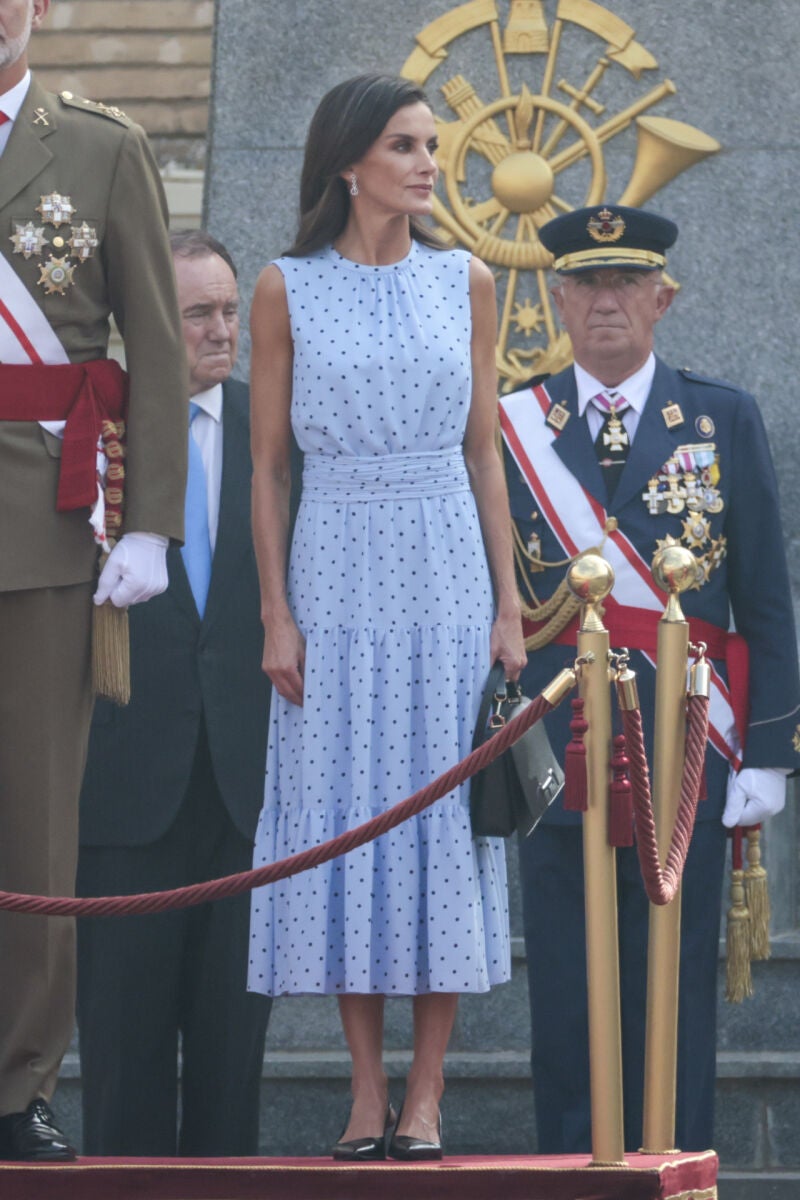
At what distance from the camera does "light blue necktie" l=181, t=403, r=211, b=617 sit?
17.4 feet

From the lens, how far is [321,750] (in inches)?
183

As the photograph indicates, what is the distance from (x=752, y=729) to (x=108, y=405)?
166 cm

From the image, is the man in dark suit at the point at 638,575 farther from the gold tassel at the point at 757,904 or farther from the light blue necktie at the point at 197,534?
the light blue necktie at the point at 197,534

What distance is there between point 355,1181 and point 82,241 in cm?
157

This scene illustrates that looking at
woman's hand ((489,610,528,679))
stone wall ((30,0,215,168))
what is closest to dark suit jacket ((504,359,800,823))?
woman's hand ((489,610,528,679))

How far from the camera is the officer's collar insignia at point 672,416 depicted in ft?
18.2

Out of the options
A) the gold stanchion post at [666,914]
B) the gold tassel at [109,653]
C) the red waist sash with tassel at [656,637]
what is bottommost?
the gold stanchion post at [666,914]

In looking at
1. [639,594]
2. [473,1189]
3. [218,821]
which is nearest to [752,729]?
[639,594]

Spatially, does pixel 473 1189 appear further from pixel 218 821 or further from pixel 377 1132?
pixel 218 821

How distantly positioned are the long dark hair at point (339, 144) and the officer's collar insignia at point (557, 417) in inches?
34.1

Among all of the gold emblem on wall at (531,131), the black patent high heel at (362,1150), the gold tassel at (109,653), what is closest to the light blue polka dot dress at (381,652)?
the black patent high heel at (362,1150)

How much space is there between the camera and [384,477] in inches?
185

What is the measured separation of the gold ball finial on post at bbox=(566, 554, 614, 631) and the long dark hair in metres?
0.85

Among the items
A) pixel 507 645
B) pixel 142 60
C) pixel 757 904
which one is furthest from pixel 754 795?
pixel 142 60
